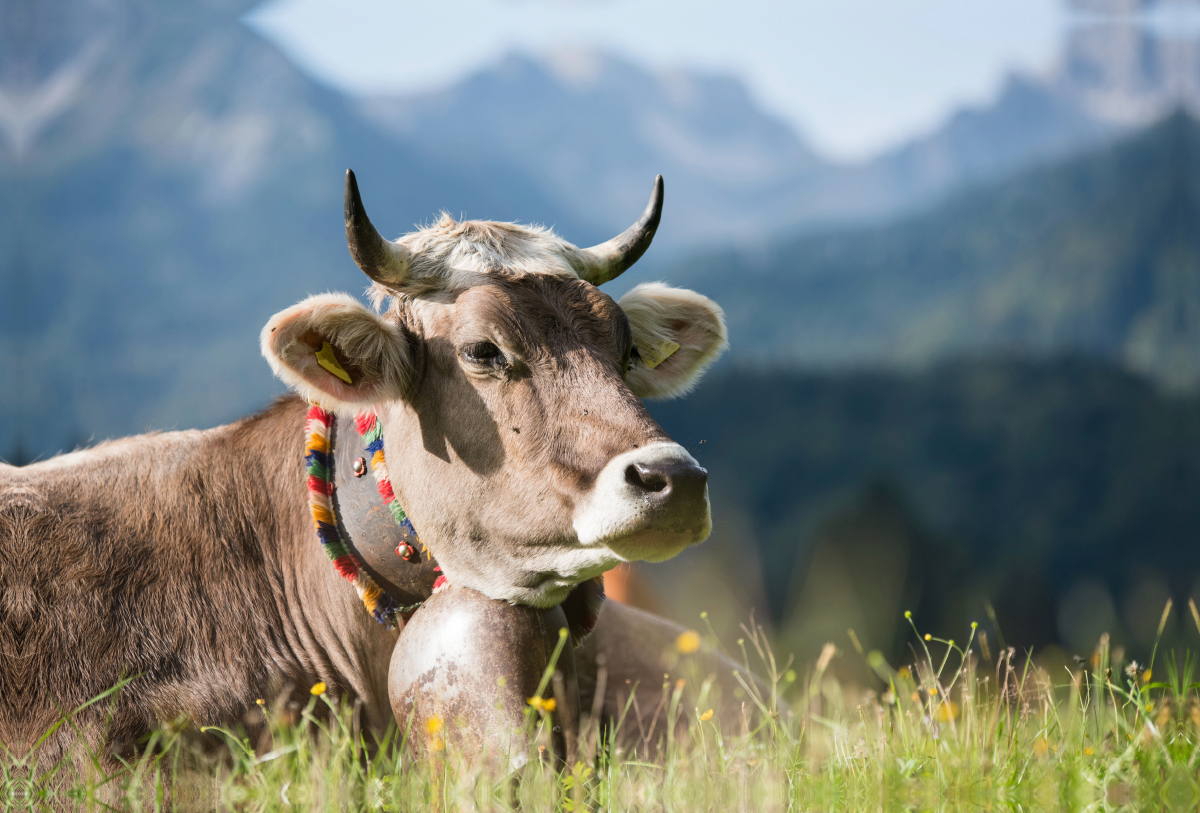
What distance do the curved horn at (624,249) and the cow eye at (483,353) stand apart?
2.26ft

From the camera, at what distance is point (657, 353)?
159 inches

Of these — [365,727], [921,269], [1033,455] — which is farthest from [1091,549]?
[365,727]

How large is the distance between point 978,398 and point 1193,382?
7.51 meters

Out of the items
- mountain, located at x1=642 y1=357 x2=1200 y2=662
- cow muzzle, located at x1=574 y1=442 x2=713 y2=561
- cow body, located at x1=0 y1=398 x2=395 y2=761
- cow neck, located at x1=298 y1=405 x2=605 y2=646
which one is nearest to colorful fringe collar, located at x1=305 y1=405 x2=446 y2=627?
cow neck, located at x1=298 y1=405 x2=605 y2=646

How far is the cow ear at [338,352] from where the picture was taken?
329cm

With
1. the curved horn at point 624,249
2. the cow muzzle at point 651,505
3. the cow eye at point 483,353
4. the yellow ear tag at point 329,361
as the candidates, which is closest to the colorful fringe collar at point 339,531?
the yellow ear tag at point 329,361

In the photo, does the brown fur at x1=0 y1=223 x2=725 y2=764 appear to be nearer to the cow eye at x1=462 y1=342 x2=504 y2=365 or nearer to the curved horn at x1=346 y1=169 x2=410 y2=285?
the cow eye at x1=462 y1=342 x2=504 y2=365

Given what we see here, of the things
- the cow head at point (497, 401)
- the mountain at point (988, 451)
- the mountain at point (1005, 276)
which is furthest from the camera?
the mountain at point (1005, 276)

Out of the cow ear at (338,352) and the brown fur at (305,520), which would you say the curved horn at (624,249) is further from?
the cow ear at (338,352)

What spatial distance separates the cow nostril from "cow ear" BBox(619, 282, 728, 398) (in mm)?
1113

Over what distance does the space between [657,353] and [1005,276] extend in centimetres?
5287

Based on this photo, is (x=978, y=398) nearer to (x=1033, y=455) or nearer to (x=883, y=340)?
(x=1033, y=455)

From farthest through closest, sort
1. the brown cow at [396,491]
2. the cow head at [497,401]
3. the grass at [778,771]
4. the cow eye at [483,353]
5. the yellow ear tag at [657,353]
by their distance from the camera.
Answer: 1. the yellow ear tag at [657,353]
2. the cow eye at [483,353]
3. the brown cow at [396,491]
4. the cow head at [497,401]
5. the grass at [778,771]

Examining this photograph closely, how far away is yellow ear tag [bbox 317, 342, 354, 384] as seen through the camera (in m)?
3.37
